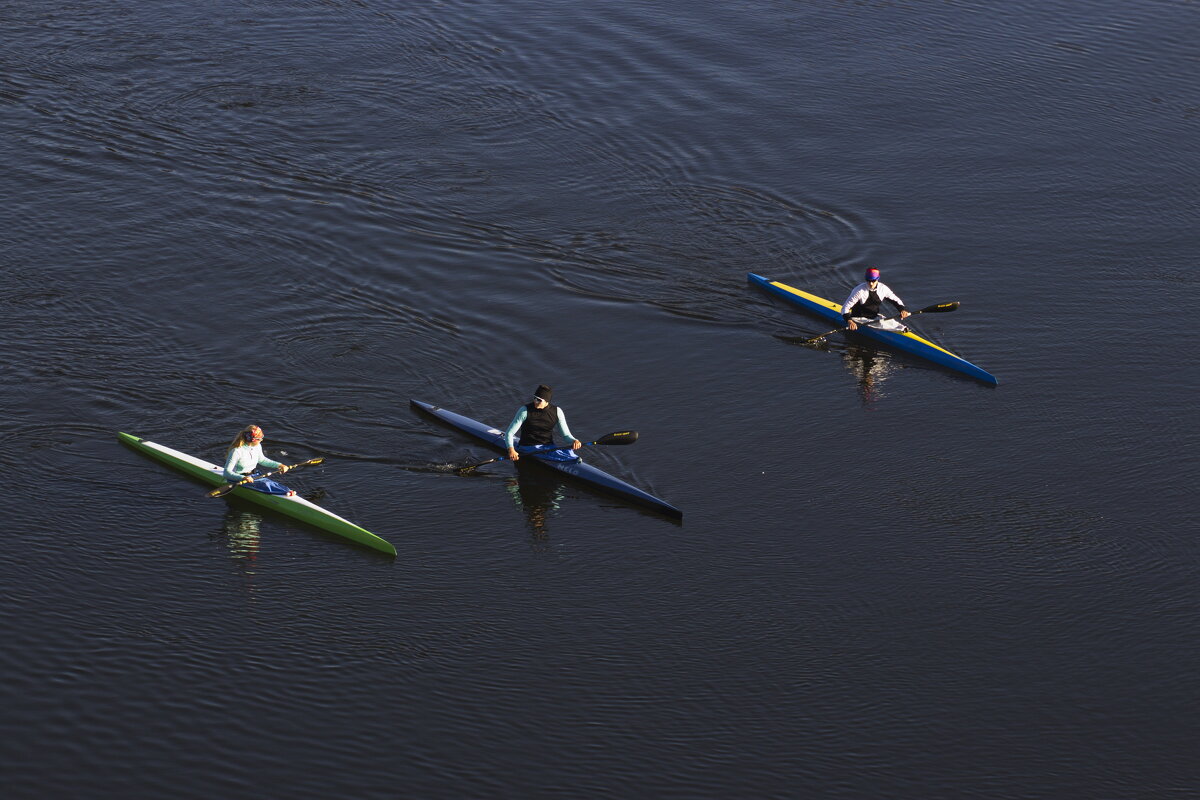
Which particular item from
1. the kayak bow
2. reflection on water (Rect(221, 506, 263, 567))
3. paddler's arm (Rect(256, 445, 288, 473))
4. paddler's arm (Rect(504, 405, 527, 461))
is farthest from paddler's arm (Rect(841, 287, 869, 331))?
reflection on water (Rect(221, 506, 263, 567))

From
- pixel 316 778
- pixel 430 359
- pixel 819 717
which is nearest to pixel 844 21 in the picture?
pixel 430 359

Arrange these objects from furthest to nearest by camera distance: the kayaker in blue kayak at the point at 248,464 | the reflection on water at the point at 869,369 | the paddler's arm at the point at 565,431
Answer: the reflection on water at the point at 869,369 → the paddler's arm at the point at 565,431 → the kayaker in blue kayak at the point at 248,464

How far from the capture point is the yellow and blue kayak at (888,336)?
25.1 m

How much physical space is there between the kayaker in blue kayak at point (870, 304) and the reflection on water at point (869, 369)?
1.71 feet

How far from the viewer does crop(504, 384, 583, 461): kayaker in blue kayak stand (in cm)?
2155

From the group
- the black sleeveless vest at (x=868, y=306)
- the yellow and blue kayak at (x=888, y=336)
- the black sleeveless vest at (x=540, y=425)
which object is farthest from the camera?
the black sleeveless vest at (x=868, y=306)

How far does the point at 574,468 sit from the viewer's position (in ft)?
71.0

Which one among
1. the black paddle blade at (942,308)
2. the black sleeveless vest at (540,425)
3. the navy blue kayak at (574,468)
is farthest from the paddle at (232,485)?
the black paddle blade at (942,308)

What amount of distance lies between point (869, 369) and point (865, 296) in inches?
64.3

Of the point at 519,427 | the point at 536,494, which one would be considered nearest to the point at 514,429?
the point at 519,427

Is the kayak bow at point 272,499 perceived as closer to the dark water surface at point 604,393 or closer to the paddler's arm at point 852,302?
the dark water surface at point 604,393

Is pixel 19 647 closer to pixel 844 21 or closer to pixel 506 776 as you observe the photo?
Answer: pixel 506 776

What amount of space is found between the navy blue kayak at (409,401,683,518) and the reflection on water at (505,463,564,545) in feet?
0.55

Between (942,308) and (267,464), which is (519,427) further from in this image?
(942,308)
